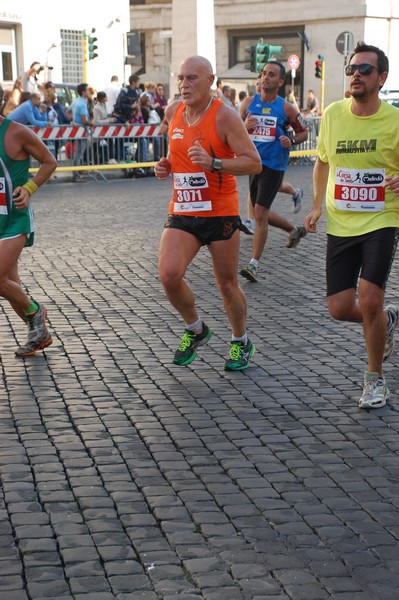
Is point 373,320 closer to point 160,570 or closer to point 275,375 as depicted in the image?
point 275,375

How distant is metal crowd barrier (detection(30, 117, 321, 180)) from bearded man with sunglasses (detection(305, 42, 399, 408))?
15428mm

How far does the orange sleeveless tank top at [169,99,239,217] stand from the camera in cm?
670

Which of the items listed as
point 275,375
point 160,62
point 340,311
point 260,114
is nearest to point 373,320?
point 340,311

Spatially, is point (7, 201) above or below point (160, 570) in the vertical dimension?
above

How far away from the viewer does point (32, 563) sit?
13.4ft

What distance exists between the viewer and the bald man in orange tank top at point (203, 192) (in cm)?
664

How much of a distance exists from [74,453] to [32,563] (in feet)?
4.28

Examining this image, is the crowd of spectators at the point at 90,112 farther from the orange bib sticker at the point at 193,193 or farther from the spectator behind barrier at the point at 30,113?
the orange bib sticker at the point at 193,193

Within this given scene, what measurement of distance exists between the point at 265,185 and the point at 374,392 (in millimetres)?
5062

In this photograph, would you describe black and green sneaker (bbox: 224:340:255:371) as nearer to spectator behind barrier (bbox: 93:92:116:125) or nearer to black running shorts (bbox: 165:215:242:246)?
black running shorts (bbox: 165:215:242:246)

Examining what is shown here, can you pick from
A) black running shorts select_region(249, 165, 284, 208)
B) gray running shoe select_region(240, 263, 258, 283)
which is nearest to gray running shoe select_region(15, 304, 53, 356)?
gray running shoe select_region(240, 263, 258, 283)

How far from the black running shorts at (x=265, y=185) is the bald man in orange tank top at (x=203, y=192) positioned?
3.90m

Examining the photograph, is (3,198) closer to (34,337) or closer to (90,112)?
(34,337)

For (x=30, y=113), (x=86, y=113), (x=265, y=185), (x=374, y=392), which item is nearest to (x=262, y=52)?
(x=86, y=113)
